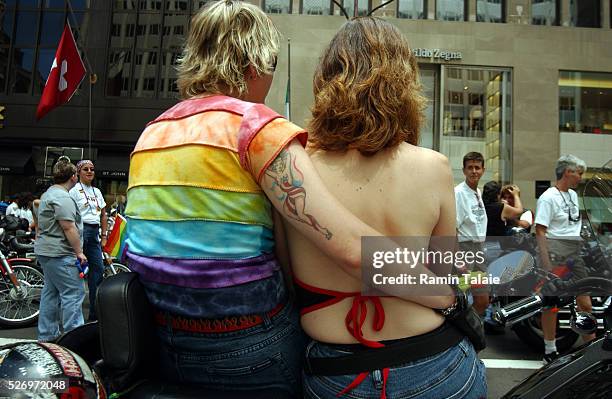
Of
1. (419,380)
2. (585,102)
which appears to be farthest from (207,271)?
(585,102)

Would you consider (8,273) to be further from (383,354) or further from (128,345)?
(383,354)

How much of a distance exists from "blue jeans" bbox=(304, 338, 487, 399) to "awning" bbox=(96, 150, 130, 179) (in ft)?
70.3

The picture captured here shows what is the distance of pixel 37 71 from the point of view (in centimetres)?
2261

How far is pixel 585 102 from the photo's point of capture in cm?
2108

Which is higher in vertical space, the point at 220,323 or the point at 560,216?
the point at 560,216

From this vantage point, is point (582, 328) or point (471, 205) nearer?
point (582, 328)

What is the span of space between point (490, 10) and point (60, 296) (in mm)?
21462

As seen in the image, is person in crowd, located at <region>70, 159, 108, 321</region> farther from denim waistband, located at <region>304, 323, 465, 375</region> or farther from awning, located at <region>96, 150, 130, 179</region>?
awning, located at <region>96, 150, 130, 179</region>

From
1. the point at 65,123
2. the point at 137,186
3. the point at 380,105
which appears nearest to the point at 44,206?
the point at 137,186

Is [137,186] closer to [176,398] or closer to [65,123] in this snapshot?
[176,398]

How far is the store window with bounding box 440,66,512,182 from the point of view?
2062cm

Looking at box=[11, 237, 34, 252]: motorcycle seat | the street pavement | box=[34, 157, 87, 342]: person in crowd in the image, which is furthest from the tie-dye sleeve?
box=[11, 237, 34, 252]: motorcycle seat

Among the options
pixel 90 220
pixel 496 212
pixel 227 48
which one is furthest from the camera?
pixel 496 212

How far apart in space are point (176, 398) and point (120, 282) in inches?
12.2
